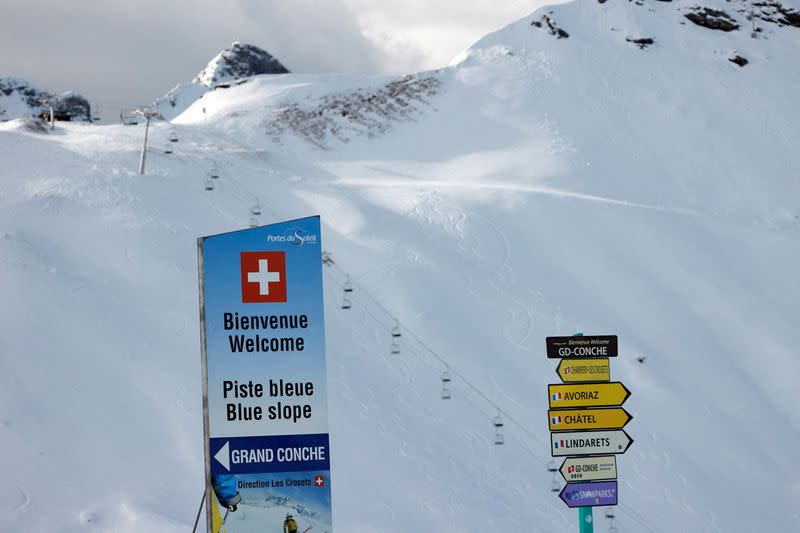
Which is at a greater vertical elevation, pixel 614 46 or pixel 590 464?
pixel 614 46

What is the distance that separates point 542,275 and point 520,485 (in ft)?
34.2

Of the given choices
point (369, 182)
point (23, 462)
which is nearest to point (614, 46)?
point (369, 182)

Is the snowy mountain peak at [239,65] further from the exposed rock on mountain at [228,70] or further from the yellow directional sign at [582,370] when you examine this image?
the yellow directional sign at [582,370]

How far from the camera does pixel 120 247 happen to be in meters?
27.2

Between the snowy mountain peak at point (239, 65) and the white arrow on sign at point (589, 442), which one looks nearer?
the white arrow on sign at point (589, 442)

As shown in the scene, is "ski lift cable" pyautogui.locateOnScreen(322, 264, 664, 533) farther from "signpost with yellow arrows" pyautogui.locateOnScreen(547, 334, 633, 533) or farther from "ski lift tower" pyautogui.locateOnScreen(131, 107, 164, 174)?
"ski lift tower" pyautogui.locateOnScreen(131, 107, 164, 174)

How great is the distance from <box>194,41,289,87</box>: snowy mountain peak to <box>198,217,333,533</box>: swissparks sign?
90865 mm

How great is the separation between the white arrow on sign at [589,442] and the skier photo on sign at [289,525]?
3658 millimetres

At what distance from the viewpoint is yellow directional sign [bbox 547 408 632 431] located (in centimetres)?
1211

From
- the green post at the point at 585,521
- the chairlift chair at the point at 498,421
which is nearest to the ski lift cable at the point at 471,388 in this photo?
the chairlift chair at the point at 498,421

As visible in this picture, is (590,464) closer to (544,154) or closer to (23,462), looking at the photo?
A: (23,462)

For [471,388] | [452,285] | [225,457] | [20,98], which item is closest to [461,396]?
[471,388]

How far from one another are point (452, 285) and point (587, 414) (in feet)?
55.4

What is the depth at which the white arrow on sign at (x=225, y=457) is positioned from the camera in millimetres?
9672
